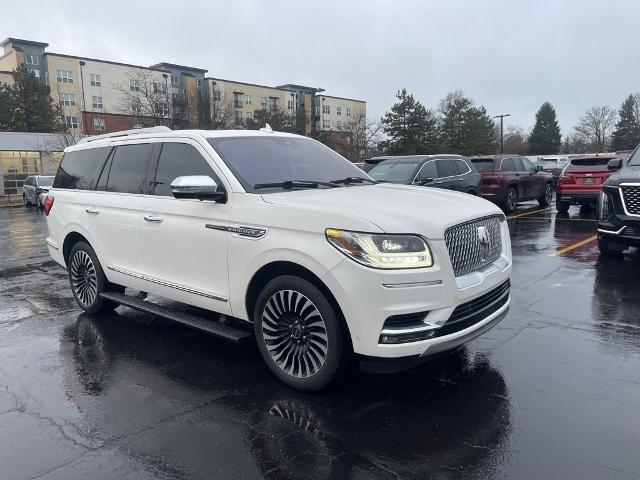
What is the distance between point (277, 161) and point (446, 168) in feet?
29.6

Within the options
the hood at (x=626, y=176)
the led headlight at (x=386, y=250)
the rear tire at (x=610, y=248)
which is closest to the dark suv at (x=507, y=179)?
the rear tire at (x=610, y=248)

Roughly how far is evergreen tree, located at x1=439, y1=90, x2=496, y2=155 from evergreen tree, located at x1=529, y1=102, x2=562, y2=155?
26483 mm

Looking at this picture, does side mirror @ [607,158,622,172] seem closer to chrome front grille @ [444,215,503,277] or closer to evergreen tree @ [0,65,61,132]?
chrome front grille @ [444,215,503,277]

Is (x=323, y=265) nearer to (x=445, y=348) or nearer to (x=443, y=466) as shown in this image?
(x=445, y=348)

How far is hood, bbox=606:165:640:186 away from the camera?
7570 mm

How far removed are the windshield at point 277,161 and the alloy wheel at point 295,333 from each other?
3.25 ft

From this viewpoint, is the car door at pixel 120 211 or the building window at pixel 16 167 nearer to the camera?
the car door at pixel 120 211

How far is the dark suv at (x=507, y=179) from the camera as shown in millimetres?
15883

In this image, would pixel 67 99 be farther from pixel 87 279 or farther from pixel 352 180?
pixel 352 180

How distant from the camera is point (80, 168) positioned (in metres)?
6.23

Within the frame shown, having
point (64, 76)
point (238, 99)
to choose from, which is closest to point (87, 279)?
point (64, 76)

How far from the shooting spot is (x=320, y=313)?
12.0 ft

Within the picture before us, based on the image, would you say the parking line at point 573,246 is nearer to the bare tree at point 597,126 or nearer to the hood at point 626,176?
the hood at point 626,176

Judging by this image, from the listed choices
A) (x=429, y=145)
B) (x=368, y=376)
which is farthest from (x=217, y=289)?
(x=429, y=145)
